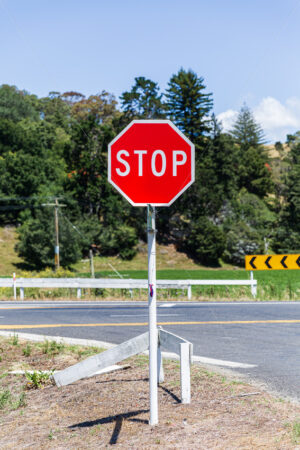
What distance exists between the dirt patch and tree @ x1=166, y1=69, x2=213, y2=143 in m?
75.8

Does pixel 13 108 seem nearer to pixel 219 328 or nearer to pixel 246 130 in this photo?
pixel 246 130

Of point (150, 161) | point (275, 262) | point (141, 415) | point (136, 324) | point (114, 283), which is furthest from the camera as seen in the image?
point (114, 283)

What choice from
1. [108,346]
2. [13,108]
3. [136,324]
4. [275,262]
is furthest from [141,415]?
[13,108]

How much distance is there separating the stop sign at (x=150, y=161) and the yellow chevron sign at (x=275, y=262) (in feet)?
49.3

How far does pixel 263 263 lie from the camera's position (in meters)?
20.7

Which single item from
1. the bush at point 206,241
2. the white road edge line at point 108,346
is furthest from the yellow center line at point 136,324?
the bush at point 206,241

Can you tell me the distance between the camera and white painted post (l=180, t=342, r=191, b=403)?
18.9ft

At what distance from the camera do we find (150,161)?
5.02 metres

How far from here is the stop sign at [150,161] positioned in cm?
499

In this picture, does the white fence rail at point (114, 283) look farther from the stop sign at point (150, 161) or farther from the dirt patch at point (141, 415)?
the stop sign at point (150, 161)

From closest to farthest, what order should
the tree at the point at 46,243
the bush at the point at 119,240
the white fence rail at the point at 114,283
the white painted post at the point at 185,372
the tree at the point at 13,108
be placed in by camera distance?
the white painted post at the point at 185,372 → the white fence rail at the point at 114,283 → the tree at the point at 46,243 → the bush at the point at 119,240 → the tree at the point at 13,108

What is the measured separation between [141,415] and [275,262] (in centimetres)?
1534

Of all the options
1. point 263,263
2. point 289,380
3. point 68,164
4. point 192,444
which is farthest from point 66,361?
point 68,164

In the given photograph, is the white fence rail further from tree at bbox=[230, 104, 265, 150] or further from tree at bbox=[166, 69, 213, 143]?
tree at bbox=[230, 104, 265, 150]
